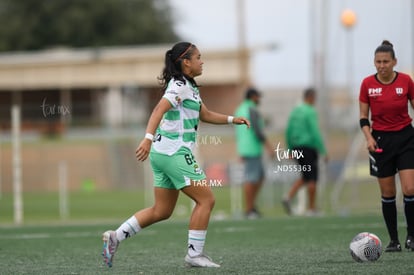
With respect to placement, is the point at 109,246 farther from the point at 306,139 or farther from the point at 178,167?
the point at 306,139

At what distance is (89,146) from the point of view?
3000 cm

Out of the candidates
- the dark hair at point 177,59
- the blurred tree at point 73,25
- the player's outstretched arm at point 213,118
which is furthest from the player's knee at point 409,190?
the blurred tree at point 73,25

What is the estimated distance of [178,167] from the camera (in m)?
7.71

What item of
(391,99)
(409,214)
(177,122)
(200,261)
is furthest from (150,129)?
(409,214)

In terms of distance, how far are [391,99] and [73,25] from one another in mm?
56424

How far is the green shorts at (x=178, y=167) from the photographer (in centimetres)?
771

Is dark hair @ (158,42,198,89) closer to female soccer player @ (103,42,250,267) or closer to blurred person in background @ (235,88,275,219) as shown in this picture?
female soccer player @ (103,42,250,267)

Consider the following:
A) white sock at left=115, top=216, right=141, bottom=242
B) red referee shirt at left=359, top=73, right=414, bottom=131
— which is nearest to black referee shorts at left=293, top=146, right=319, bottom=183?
red referee shirt at left=359, top=73, right=414, bottom=131

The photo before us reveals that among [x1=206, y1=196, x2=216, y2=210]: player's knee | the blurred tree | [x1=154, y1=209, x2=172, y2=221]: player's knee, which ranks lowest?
[x1=154, y1=209, x2=172, y2=221]: player's knee

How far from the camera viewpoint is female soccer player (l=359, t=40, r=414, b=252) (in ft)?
28.8

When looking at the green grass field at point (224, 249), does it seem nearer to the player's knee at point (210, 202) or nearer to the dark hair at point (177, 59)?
the player's knee at point (210, 202)

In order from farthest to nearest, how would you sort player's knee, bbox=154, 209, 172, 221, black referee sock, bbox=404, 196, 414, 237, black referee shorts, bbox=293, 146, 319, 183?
black referee shorts, bbox=293, 146, 319, 183
black referee sock, bbox=404, 196, 414, 237
player's knee, bbox=154, 209, 172, 221

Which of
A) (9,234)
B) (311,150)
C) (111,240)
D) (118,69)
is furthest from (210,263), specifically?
(118,69)

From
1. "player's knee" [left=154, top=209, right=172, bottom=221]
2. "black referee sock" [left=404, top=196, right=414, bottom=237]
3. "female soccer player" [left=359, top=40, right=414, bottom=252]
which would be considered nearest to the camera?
"player's knee" [left=154, top=209, right=172, bottom=221]
